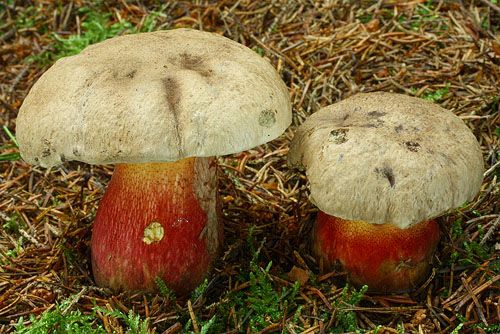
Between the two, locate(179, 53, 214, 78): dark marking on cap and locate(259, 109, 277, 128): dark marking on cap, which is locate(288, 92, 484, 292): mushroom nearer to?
locate(259, 109, 277, 128): dark marking on cap

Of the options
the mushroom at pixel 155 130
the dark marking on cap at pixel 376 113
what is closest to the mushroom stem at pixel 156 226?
the mushroom at pixel 155 130

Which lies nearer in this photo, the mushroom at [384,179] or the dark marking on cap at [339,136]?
the mushroom at [384,179]

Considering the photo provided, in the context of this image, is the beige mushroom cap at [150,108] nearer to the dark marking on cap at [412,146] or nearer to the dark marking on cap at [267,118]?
the dark marking on cap at [267,118]

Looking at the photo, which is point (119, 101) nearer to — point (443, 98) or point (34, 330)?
point (34, 330)

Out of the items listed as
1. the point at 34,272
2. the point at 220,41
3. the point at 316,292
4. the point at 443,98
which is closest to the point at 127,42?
the point at 220,41

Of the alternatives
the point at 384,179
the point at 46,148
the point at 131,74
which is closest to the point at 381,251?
the point at 384,179

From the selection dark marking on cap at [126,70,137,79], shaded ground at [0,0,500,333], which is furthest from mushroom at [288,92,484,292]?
dark marking on cap at [126,70,137,79]
